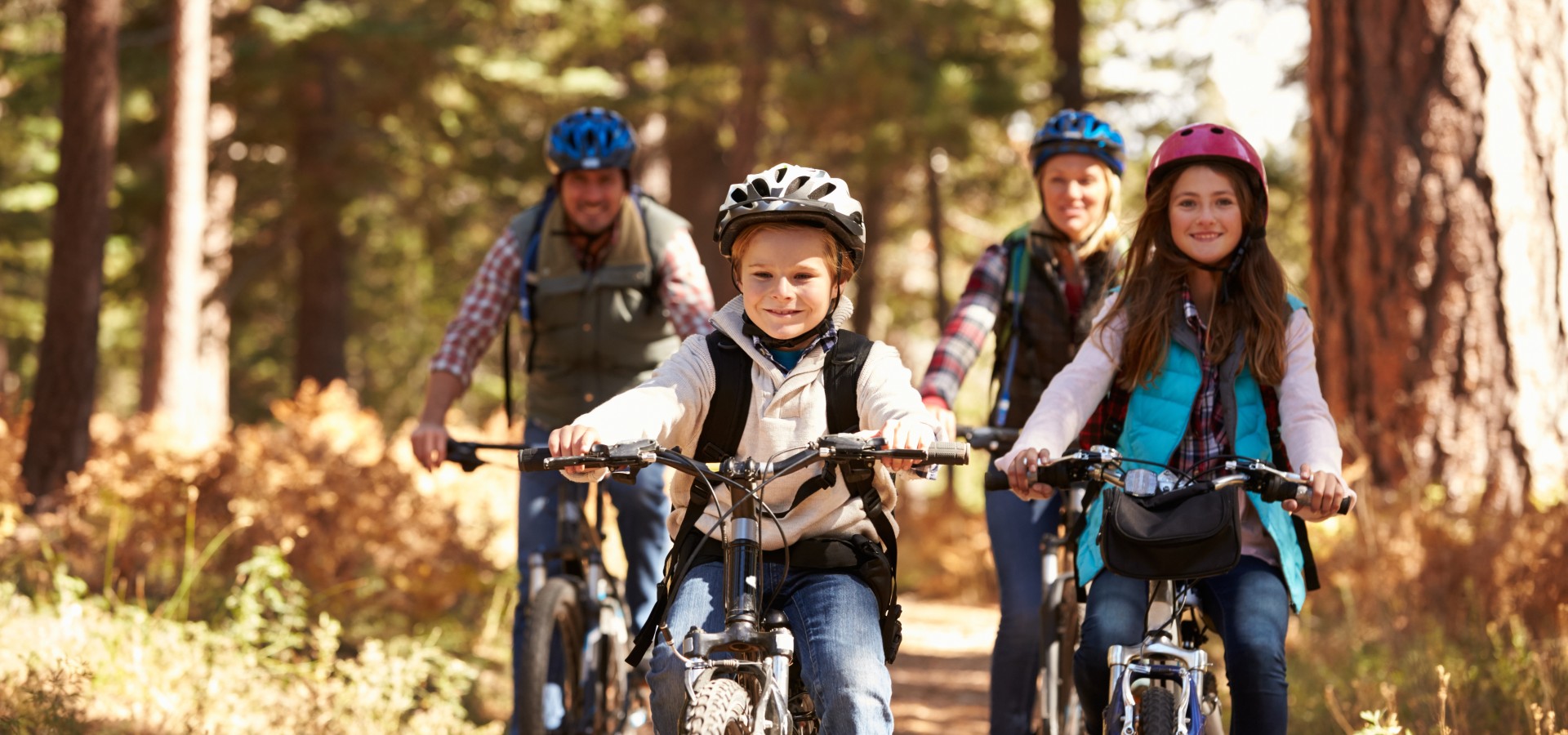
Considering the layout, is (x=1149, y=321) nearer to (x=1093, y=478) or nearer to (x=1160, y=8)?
(x=1093, y=478)

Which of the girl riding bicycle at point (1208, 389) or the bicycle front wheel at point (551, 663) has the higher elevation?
the girl riding bicycle at point (1208, 389)

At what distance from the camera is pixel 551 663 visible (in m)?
5.77

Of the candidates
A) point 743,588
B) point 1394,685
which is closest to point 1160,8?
point 1394,685

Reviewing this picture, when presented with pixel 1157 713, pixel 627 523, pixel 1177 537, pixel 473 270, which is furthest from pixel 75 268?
pixel 473 270

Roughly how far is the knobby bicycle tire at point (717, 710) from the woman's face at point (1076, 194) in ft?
10.0

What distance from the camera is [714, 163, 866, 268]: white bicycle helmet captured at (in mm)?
3895

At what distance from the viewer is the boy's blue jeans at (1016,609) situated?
222 inches

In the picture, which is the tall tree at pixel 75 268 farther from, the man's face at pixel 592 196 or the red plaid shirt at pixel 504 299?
the man's face at pixel 592 196

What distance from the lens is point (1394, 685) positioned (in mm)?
6055

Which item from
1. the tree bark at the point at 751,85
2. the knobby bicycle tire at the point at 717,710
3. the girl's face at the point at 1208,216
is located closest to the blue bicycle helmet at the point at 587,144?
the girl's face at the point at 1208,216

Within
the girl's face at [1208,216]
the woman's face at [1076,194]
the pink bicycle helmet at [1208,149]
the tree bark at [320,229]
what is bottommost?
the girl's face at [1208,216]

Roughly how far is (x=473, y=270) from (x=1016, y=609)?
1903cm

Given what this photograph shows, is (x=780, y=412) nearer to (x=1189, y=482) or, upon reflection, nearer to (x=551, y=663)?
(x=1189, y=482)

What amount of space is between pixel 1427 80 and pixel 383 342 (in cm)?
2628
